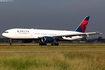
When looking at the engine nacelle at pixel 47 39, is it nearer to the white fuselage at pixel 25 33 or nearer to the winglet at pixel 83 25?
the white fuselage at pixel 25 33

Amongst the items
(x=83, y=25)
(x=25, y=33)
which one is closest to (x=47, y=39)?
(x=25, y=33)

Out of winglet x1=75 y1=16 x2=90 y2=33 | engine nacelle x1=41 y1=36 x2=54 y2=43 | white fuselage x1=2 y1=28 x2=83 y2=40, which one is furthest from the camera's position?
winglet x1=75 y1=16 x2=90 y2=33

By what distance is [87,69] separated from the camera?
669 inches

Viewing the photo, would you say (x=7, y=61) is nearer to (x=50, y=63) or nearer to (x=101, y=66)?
(x=50, y=63)

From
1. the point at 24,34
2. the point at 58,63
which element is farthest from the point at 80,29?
the point at 58,63

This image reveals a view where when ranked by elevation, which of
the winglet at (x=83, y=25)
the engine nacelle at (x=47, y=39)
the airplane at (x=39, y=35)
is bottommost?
the engine nacelle at (x=47, y=39)

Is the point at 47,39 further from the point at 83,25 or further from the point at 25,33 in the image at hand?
the point at 83,25

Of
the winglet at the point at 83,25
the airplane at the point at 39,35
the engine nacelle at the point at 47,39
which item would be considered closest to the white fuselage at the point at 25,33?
the airplane at the point at 39,35

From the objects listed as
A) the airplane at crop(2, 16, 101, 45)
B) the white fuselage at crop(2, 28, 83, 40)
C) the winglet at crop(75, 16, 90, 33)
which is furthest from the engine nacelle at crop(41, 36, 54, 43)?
the winglet at crop(75, 16, 90, 33)

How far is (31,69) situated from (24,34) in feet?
128

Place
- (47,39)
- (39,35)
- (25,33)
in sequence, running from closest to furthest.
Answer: (25,33)
(47,39)
(39,35)

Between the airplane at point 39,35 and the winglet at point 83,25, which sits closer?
the airplane at point 39,35

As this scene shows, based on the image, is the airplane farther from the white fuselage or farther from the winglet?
the winglet

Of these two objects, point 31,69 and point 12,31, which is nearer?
point 31,69
